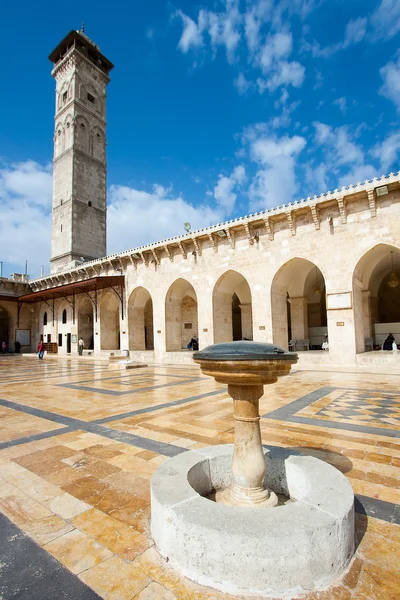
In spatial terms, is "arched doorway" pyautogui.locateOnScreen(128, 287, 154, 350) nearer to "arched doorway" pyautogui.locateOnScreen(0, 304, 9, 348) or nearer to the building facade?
the building facade

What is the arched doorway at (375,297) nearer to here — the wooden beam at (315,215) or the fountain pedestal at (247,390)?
the wooden beam at (315,215)

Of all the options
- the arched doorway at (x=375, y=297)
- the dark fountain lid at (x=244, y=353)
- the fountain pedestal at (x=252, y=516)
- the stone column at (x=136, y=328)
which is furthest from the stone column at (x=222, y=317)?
the dark fountain lid at (x=244, y=353)

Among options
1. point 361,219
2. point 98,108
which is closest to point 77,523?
point 361,219

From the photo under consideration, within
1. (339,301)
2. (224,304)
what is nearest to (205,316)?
(224,304)

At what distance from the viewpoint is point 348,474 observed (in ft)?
10.5

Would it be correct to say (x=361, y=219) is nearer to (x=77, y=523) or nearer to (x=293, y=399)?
(x=293, y=399)

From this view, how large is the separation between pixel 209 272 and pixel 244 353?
15551mm

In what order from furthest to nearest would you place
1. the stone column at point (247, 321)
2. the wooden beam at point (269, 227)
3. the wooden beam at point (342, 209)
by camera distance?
1. the stone column at point (247, 321)
2. the wooden beam at point (269, 227)
3. the wooden beam at point (342, 209)

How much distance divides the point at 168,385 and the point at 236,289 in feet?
38.3

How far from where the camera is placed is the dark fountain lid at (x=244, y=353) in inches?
87.7

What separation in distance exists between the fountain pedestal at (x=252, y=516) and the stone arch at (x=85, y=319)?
2475 centimetres

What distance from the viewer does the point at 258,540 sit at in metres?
1.70

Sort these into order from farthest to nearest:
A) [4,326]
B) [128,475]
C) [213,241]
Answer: [4,326] → [213,241] → [128,475]

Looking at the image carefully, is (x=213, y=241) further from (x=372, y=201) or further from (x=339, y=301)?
(x=372, y=201)
